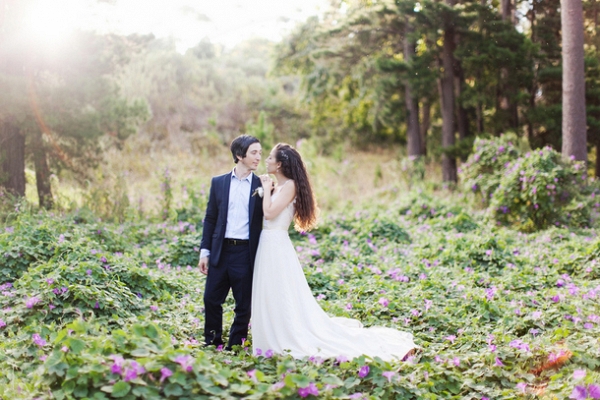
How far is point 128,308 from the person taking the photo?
4898 millimetres

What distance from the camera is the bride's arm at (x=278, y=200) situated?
4.13 metres

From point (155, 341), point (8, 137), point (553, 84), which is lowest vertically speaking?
point (155, 341)

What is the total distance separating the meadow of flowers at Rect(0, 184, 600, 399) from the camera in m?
2.93

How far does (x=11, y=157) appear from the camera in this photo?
373 inches

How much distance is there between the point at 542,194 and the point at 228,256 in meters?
6.60

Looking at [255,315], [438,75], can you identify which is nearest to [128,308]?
[255,315]

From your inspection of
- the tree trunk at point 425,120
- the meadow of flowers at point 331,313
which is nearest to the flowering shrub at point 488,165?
the meadow of flowers at point 331,313

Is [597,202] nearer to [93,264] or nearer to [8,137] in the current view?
[93,264]

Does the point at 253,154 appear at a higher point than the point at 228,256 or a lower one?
higher

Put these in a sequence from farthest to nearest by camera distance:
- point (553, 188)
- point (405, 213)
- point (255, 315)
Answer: point (405, 213) → point (553, 188) → point (255, 315)

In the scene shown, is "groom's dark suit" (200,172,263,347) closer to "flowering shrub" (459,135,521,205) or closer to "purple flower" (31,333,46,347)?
"purple flower" (31,333,46,347)

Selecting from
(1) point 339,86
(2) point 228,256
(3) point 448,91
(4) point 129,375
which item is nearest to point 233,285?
(2) point 228,256

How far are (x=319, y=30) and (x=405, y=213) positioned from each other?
254 inches

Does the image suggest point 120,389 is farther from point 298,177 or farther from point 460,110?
point 460,110
